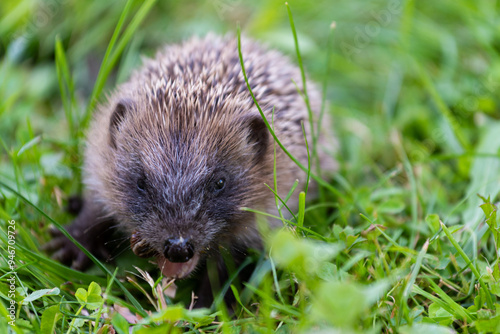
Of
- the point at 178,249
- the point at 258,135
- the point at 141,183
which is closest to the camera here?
the point at 178,249

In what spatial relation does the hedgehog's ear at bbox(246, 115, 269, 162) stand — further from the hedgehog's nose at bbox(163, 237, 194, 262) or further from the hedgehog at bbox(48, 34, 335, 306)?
the hedgehog's nose at bbox(163, 237, 194, 262)

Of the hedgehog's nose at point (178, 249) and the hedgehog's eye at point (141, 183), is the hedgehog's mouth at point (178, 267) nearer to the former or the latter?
the hedgehog's nose at point (178, 249)

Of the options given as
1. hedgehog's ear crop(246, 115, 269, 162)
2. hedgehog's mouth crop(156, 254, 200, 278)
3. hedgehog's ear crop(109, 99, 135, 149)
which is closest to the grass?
hedgehog's mouth crop(156, 254, 200, 278)

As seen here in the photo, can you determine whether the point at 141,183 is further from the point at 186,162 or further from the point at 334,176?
the point at 334,176

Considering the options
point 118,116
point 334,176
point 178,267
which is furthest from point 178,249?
point 334,176

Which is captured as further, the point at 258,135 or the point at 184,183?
the point at 258,135

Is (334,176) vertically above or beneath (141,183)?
beneath

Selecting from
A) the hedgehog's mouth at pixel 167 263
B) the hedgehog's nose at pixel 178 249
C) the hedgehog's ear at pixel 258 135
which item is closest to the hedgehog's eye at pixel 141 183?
the hedgehog's mouth at pixel 167 263
